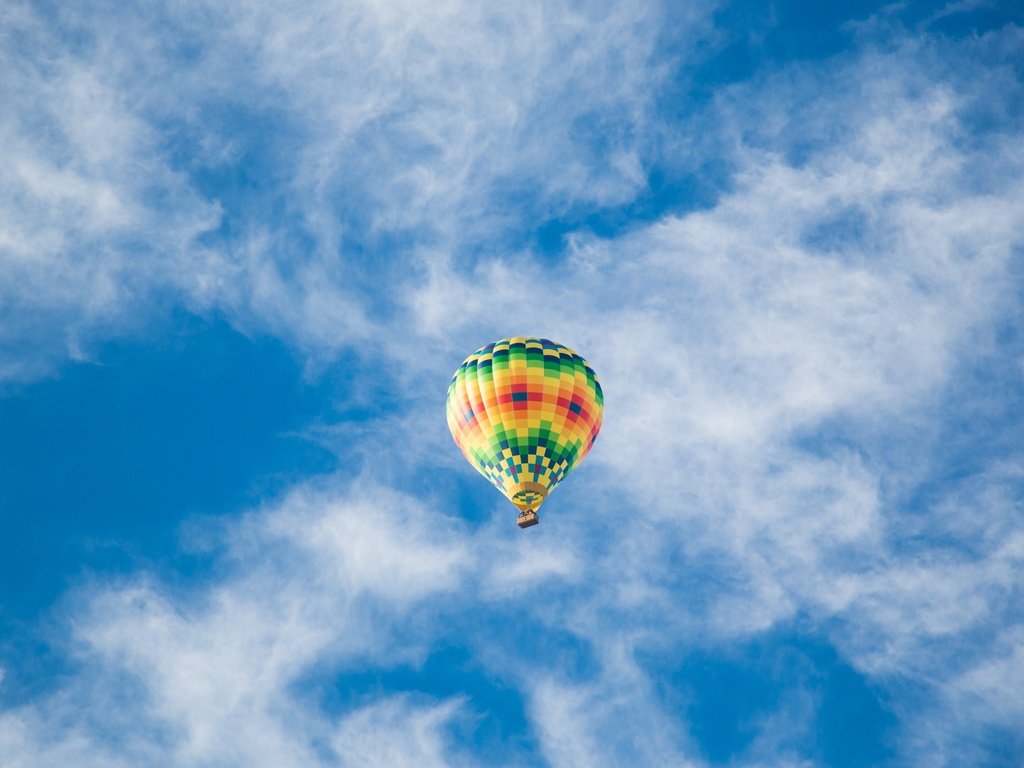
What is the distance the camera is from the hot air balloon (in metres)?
60.9

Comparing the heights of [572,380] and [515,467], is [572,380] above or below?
above

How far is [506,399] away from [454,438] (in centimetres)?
342

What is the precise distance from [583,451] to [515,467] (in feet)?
12.6

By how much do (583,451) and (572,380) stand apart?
3191mm

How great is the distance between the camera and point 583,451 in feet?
207

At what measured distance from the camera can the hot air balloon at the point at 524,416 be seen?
60.9 m

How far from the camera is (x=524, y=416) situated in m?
61.2

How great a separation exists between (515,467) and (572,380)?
15.9 feet

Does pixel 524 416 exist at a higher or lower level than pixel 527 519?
higher

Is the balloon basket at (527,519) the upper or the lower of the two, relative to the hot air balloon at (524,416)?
lower

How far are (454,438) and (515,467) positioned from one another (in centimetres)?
386

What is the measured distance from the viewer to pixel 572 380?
62.7m

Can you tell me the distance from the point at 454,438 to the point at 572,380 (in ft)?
19.1

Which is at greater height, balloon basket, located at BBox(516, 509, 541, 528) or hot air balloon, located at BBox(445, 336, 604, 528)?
hot air balloon, located at BBox(445, 336, 604, 528)
